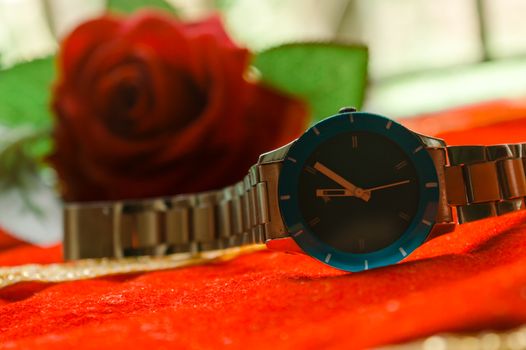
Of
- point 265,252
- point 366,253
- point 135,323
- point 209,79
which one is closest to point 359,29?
point 209,79

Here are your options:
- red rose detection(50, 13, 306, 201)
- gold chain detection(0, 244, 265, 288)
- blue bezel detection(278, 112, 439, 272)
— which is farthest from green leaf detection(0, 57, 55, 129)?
blue bezel detection(278, 112, 439, 272)

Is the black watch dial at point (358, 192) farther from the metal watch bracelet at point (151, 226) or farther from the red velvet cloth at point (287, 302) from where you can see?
the metal watch bracelet at point (151, 226)

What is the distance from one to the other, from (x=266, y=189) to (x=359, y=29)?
66.5 inches

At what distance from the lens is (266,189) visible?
1.86ft

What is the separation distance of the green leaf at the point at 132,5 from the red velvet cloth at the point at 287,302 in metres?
0.48

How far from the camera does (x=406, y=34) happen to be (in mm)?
2102

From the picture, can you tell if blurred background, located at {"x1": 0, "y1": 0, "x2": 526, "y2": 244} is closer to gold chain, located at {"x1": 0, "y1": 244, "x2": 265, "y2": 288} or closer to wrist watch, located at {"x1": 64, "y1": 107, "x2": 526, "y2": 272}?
gold chain, located at {"x1": 0, "y1": 244, "x2": 265, "y2": 288}

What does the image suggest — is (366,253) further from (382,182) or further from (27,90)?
(27,90)

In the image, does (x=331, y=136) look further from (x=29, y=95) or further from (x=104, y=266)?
(x=29, y=95)

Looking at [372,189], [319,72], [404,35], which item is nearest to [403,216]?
[372,189]

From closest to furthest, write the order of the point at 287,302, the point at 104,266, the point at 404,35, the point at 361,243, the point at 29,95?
the point at 287,302
the point at 361,243
the point at 104,266
the point at 29,95
the point at 404,35

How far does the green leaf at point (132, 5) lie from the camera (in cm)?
94

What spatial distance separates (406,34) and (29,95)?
5.06 ft

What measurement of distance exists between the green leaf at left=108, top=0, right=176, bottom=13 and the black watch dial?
541 mm
